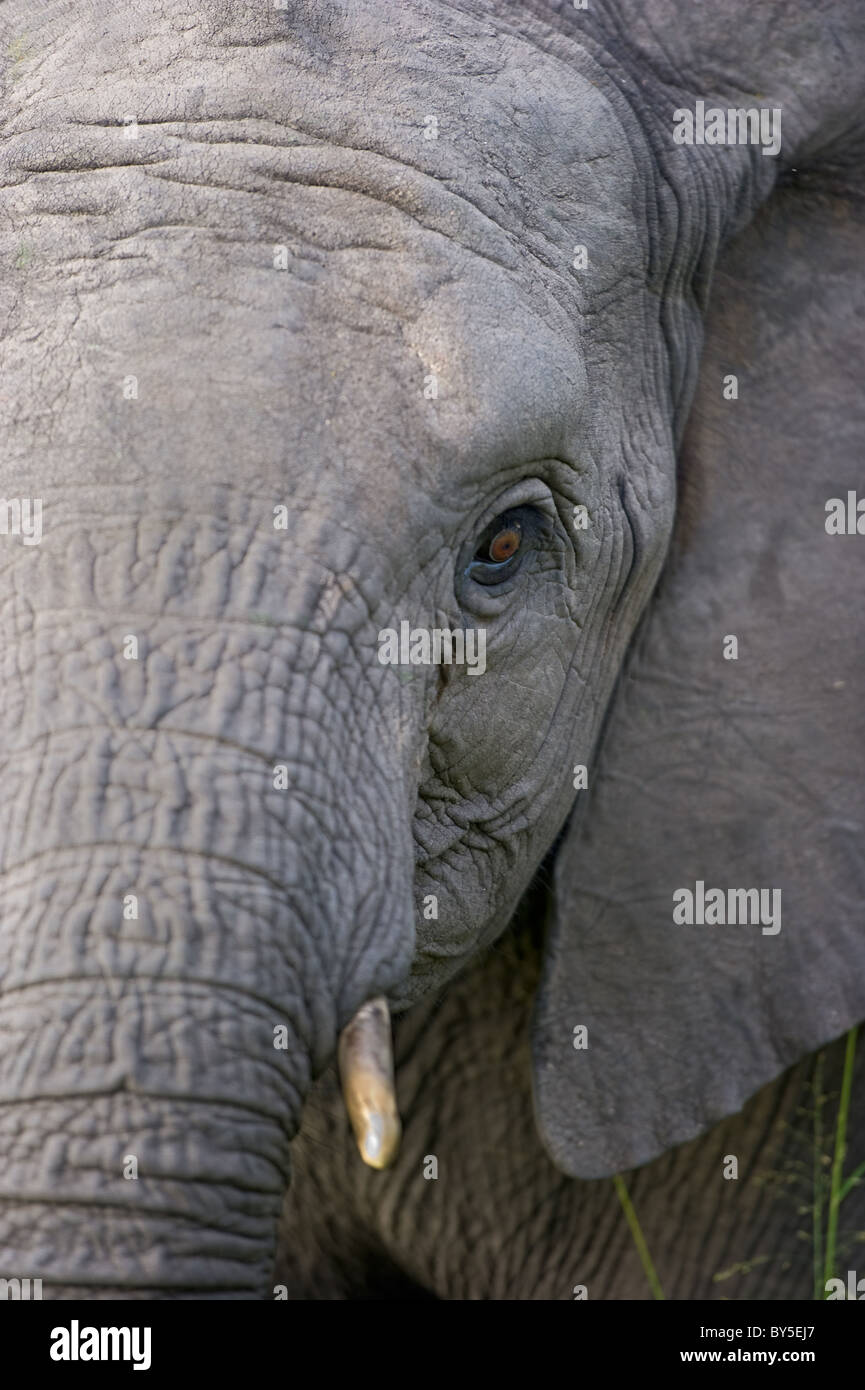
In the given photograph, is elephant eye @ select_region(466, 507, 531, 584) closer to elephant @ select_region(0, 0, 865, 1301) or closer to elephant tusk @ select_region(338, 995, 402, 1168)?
elephant @ select_region(0, 0, 865, 1301)

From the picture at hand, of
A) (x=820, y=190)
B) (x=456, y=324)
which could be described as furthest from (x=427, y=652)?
(x=820, y=190)

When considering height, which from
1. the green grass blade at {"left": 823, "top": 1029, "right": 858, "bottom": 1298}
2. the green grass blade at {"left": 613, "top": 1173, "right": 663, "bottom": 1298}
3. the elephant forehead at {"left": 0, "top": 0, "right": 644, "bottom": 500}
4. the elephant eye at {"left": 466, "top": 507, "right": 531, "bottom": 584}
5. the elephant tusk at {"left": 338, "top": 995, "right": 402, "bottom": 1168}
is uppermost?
the elephant forehead at {"left": 0, "top": 0, "right": 644, "bottom": 500}

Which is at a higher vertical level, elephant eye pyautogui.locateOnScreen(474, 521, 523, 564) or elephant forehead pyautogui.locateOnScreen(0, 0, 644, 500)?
elephant forehead pyautogui.locateOnScreen(0, 0, 644, 500)

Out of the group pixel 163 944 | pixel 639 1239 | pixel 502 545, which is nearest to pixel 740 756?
pixel 502 545

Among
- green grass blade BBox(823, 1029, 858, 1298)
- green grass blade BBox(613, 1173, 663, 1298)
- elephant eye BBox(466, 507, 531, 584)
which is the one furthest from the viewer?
green grass blade BBox(613, 1173, 663, 1298)

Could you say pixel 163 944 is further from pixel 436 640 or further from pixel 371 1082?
pixel 436 640

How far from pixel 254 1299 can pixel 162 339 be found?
109 centimetres

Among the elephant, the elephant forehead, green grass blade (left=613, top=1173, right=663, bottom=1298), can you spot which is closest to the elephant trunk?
the elephant

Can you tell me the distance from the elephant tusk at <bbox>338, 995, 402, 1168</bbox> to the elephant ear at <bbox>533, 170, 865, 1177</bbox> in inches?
28.8

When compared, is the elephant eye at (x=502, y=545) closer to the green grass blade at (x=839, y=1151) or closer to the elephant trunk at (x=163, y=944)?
the elephant trunk at (x=163, y=944)

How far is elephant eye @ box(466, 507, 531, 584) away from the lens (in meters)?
2.29

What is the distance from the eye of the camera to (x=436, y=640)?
221cm

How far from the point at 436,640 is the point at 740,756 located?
2.34ft

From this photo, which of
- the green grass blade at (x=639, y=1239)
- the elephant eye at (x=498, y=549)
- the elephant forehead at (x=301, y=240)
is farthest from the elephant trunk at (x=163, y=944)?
the green grass blade at (x=639, y=1239)
